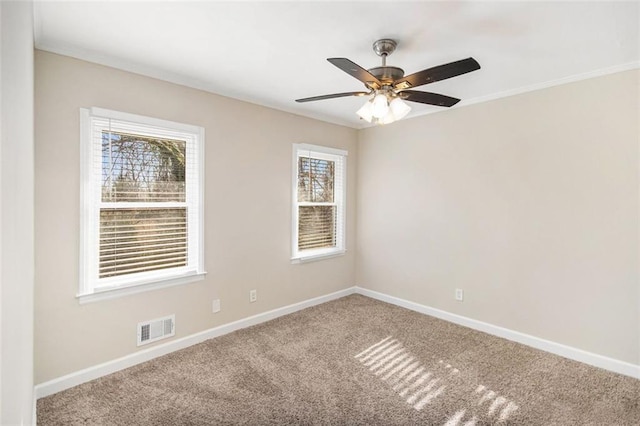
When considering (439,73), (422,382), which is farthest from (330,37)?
(422,382)

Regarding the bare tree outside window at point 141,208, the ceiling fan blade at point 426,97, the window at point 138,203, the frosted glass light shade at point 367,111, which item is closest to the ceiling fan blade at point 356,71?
the frosted glass light shade at point 367,111

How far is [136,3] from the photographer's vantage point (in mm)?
1875

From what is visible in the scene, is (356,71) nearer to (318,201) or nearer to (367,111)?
(367,111)

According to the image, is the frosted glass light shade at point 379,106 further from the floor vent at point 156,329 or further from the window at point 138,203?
the floor vent at point 156,329

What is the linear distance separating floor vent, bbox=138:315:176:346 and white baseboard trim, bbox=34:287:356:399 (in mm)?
78

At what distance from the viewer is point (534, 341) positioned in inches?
125

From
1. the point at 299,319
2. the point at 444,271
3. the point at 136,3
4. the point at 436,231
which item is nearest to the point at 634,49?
the point at 436,231

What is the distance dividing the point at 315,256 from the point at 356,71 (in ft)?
8.96

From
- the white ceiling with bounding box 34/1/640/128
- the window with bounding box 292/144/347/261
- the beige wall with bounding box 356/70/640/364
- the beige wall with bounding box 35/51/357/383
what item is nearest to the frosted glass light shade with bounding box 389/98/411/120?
the white ceiling with bounding box 34/1/640/128

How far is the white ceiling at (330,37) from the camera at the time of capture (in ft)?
6.29

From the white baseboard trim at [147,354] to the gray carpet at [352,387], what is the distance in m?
0.06

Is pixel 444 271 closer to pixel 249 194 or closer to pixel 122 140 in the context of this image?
pixel 249 194

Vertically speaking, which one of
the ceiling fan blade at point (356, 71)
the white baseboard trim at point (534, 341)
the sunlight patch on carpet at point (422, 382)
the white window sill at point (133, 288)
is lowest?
the sunlight patch on carpet at point (422, 382)

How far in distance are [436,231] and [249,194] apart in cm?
223
